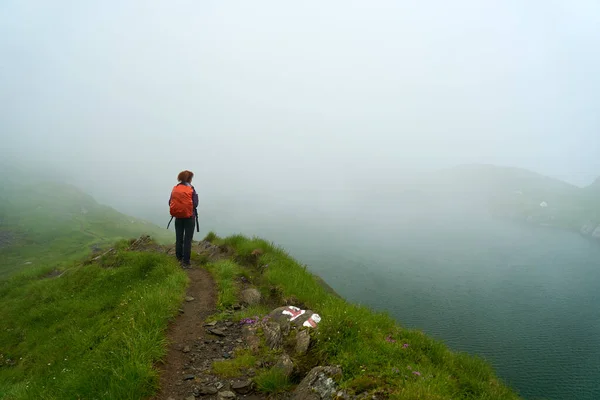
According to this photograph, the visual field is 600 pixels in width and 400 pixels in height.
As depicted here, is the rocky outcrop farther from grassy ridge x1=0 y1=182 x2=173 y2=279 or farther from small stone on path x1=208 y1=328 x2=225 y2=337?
small stone on path x1=208 y1=328 x2=225 y2=337

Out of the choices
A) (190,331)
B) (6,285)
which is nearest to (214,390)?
(190,331)

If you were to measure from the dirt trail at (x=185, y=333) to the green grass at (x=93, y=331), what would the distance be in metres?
0.31

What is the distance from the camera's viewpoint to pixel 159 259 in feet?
50.4

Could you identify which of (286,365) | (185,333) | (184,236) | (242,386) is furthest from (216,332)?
(184,236)

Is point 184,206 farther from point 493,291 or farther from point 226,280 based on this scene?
point 493,291

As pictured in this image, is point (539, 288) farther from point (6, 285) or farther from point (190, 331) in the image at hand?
point (6, 285)

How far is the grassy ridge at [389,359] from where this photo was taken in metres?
6.05

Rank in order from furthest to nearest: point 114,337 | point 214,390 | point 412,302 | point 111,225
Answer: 1. point 111,225
2. point 412,302
3. point 114,337
4. point 214,390

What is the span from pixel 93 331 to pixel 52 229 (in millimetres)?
150389

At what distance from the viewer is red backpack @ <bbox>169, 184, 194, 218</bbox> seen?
14705 mm

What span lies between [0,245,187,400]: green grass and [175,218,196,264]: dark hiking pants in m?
1.05

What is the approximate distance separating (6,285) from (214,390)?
2962cm

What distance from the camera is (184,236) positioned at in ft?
53.2

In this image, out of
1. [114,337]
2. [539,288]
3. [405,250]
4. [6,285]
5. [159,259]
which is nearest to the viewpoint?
[114,337]
